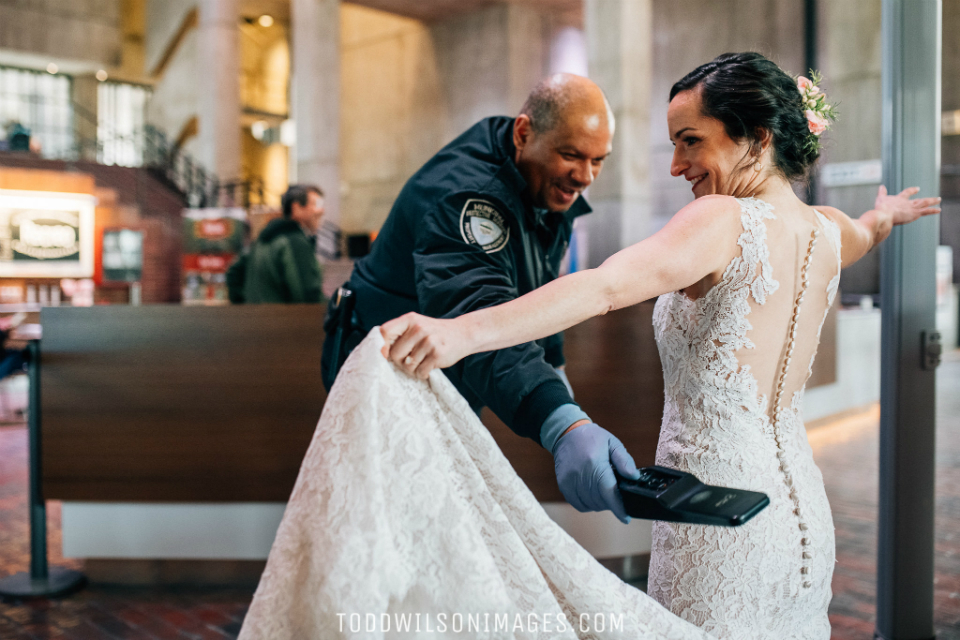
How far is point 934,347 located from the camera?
2.52 m

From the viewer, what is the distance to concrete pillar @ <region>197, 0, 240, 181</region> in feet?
51.9

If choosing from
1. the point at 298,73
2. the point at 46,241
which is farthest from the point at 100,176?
the point at 298,73

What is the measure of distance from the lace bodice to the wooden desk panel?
2.24 metres

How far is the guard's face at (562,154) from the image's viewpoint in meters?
1.83

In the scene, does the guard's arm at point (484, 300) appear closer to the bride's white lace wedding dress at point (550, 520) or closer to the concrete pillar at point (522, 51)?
the bride's white lace wedding dress at point (550, 520)

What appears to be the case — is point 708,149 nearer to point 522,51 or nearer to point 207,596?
point 207,596

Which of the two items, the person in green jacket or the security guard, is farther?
the person in green jacket

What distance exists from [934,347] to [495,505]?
80.9 inches

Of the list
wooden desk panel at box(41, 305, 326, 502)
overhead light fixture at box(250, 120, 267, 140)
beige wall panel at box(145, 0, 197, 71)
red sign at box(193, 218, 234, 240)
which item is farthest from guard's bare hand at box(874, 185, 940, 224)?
overhead light fixture at box(250, 120, 267, 140)

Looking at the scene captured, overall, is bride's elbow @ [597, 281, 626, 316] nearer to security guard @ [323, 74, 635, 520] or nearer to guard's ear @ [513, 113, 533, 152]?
security guard @ [323, 74, 635, 520]

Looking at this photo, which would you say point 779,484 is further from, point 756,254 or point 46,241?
point 46,241

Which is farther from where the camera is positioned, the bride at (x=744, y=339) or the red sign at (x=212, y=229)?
the red sign at (x=212, y=229)

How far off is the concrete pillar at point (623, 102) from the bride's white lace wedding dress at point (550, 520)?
9995mm

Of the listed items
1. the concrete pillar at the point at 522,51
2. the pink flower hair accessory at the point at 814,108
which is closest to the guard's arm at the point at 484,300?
the pink flower hair accessory at the point at 814,108
